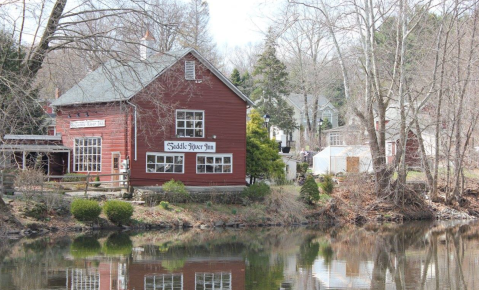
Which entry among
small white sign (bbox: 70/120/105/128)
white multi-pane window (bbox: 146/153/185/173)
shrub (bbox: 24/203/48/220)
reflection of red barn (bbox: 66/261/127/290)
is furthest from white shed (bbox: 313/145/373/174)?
reflection of red barn (bbox: 66/261/127/290)

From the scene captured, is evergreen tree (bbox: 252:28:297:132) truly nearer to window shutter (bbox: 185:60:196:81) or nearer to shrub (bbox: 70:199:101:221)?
window shutter (bbox: 185:60:196:81)

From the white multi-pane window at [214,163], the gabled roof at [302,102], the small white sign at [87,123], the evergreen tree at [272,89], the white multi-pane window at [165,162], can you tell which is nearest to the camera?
the white multi-pane window at [165,162]

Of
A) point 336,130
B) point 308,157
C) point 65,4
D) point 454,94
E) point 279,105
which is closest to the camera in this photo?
point 65,4

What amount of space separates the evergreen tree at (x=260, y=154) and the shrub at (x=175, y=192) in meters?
5.42

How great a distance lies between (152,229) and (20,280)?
1244cm

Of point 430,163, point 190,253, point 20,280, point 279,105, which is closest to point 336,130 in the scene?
point 279,105

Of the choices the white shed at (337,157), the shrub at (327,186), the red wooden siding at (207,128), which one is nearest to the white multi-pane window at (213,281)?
the red wooden siding at (207,128)

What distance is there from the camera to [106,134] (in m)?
33.6

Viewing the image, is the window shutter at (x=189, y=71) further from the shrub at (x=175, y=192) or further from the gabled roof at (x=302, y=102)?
the gabled roof at (x=302, y=102)

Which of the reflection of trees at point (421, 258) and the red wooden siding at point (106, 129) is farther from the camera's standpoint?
the red wooden siding at point (106, 129)

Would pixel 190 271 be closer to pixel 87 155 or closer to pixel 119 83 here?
pixel 119 83

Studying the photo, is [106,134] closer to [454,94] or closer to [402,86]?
[402,86]

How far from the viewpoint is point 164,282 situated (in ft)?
53.8

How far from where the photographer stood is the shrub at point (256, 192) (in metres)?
32.2
